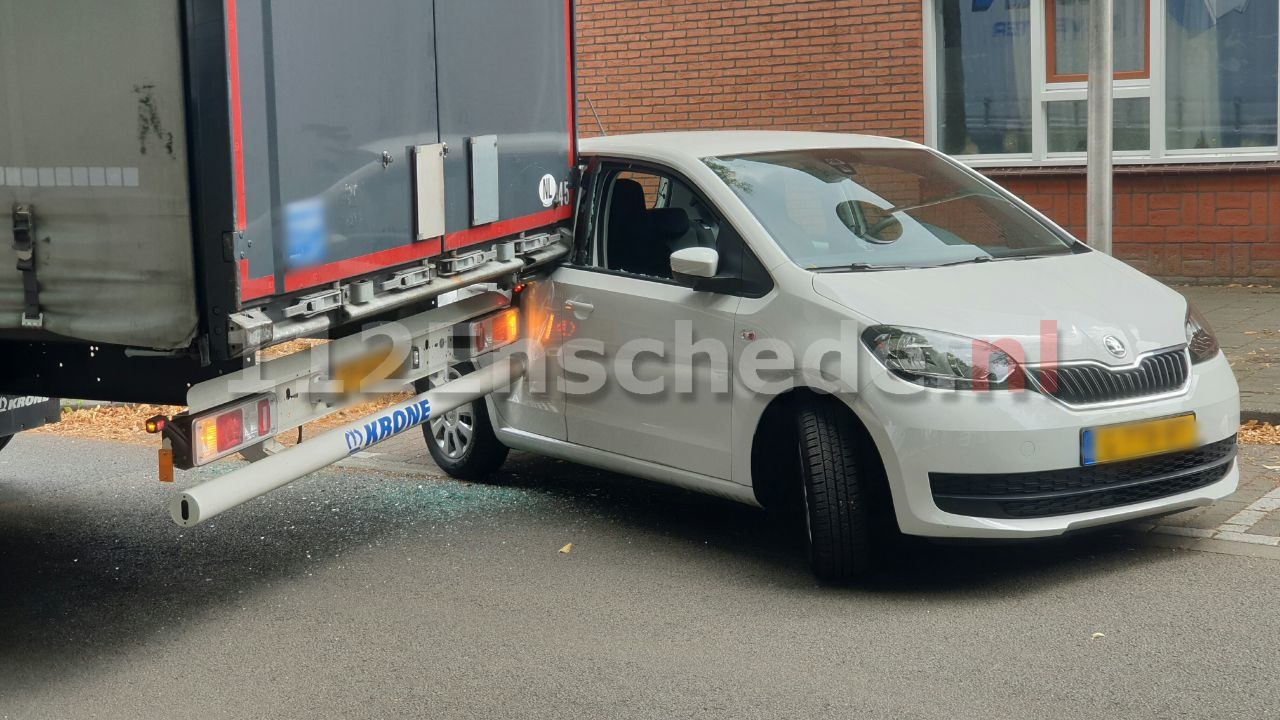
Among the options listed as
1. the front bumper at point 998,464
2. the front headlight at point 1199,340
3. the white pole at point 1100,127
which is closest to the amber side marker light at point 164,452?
the front bumper at point 998,464

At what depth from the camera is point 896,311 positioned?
537cm

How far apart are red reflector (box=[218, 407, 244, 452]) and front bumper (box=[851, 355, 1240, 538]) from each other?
2158mm

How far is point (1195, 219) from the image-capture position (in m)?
12.0

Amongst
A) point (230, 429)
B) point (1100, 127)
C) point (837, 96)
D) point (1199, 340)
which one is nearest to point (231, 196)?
point (230, 429)

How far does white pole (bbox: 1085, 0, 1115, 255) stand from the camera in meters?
8.08

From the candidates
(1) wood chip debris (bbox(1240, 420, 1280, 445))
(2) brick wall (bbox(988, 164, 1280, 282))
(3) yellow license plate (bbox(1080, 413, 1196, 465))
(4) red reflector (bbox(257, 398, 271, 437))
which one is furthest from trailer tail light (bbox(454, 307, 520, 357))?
(2) brick wall (bbox(988, 164, 1280, 282))

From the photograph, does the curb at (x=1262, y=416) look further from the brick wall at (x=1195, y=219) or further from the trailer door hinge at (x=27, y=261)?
the trailer door hinge at (x=27, y=261)

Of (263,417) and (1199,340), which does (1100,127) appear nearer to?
(1199,340)

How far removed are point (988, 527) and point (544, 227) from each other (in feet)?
Result: 8.33

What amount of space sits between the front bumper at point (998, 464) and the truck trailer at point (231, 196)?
1.88m

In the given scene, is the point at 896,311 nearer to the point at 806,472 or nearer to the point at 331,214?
the point at 806,472

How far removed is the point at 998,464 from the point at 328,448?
2.43m

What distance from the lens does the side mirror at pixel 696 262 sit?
585 cm

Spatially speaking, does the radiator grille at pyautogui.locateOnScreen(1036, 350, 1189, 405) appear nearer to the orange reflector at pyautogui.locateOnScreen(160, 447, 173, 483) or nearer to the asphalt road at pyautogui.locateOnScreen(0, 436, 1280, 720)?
the asphalt road at pyautogui.locateOnScreen(0, 436, 1280, 720)
